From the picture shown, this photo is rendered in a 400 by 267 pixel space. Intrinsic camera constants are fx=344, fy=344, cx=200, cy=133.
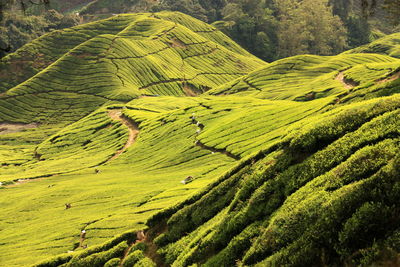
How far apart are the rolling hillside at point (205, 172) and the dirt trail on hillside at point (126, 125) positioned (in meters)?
0.57

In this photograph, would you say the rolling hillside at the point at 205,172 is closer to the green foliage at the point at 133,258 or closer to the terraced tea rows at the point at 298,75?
the green foliage at the point at 133,258

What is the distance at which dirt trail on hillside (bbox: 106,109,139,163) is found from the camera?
88.6m

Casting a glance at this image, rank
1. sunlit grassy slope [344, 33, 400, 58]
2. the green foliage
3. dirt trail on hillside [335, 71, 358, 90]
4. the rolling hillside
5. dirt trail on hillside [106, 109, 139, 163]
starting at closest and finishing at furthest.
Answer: the rolling hillside
the green foliage
dirt trail on hillside [106, 109, 139, 163]
dirt trail on hillside [335, 71, 358, 90]
sunlit grassy slope [344, 33, 400, 58]

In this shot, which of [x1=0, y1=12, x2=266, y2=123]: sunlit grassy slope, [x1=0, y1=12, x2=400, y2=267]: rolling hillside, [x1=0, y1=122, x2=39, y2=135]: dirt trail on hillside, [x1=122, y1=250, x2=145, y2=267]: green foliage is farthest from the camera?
[x1=0, y1=12, x2=266, y2=123]: sunlit grassy slope

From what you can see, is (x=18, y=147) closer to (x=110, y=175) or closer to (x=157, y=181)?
(x=110, y=175)

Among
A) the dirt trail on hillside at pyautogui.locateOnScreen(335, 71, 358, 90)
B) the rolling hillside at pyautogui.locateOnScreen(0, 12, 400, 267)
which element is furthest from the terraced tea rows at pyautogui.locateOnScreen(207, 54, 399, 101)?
the rolling hillside at pyautogui.locateOnScreen(0, 12, 400, 267)

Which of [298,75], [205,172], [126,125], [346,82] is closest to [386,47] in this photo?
[298,75]

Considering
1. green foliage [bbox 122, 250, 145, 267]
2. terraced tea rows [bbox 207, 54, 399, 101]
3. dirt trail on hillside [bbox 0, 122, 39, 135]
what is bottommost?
dirt trail on hillside [bbox 0, 122, 39, 135]

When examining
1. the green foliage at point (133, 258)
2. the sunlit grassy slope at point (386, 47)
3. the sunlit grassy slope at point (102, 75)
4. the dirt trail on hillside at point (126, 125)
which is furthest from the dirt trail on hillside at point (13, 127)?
the sunlit grassy slope at point (386, 47)

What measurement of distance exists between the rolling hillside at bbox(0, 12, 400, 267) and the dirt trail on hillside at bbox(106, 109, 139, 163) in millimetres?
573

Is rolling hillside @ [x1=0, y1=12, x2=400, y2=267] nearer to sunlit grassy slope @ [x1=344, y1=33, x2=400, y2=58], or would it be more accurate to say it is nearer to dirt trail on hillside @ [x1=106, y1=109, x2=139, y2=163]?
dirt trail on hillside @ [x1=106, y1=109, x2=139, y2=163]

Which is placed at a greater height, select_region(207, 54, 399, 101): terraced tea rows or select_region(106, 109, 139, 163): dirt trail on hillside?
select_region(207, 54, 399, 101): terraced tea rows

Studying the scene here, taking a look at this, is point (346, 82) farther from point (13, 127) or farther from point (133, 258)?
point (13, 127)

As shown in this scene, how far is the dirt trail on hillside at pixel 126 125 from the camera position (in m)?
88.6
